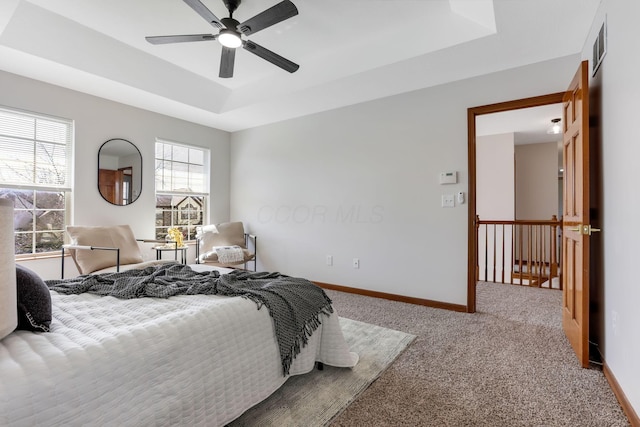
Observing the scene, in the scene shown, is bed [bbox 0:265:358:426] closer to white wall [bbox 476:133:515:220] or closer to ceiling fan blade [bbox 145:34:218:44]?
ceiling fan blade [bbox 145:34:218:44]

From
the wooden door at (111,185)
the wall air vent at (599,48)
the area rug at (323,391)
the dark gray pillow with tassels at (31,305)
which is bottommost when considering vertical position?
the area rug at (323,391)

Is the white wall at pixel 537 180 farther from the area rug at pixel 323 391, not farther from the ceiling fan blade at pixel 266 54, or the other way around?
the ceiling fan blade at pixel 266 54

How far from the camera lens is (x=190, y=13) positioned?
8.63 feet

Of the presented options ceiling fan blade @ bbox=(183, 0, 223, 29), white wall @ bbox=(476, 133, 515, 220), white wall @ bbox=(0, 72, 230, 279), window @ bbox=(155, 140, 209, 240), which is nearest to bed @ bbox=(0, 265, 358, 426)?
ceiling fan blade @ bbox=(183, 0, 223, 29)

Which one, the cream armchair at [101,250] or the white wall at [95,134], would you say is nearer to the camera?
the cream armchair at [101,250]

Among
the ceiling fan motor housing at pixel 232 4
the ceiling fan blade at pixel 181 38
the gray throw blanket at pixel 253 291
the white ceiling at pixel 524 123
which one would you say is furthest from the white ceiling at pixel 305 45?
the gray throw blanket at pixel 253 291

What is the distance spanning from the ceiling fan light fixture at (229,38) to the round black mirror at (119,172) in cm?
244

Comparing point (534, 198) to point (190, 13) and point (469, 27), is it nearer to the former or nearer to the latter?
point (469, 27)

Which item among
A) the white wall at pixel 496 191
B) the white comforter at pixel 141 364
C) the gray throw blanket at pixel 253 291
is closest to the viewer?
the white comforter at pixel 141 364

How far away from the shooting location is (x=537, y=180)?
6492 mm

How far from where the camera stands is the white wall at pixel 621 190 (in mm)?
1540

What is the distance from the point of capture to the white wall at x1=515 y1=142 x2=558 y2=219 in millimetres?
6320

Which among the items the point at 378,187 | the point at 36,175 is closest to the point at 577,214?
the point at 378,187

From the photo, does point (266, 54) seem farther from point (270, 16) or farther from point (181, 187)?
point (181, 187)
